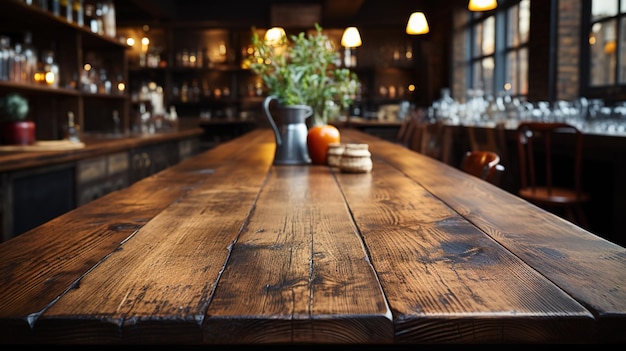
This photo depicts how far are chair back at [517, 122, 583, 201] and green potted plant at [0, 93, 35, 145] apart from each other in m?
2.80

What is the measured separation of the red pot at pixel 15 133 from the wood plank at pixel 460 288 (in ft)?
8.64

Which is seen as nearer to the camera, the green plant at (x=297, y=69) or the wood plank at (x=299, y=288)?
the wood plank at (x=299, y=288)

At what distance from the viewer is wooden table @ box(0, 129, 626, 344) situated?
71 centimetres

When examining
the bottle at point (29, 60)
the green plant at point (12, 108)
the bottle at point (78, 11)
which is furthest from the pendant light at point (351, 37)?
the green plant at point (12, 108)

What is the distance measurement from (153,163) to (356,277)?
484cm

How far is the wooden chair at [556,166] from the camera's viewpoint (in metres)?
3.67

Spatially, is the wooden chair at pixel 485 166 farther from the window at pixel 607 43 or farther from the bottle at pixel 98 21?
the bottle at pixel 98 21

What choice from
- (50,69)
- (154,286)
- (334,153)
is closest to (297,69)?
(334,153)

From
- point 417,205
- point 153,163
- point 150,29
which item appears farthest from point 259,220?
point 150,29

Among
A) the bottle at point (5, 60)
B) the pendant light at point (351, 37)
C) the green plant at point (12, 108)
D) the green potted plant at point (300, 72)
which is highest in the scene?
the pendant light at point (351, 37)

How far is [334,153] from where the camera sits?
241cm

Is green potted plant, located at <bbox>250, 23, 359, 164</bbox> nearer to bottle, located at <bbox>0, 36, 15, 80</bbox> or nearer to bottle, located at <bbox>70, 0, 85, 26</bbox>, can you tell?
bottle, located at <bbox>0, 36, 15, 80</bbox>

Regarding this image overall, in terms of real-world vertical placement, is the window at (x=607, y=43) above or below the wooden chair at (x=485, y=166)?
above

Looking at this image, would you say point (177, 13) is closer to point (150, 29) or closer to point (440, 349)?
point (150, 29)
